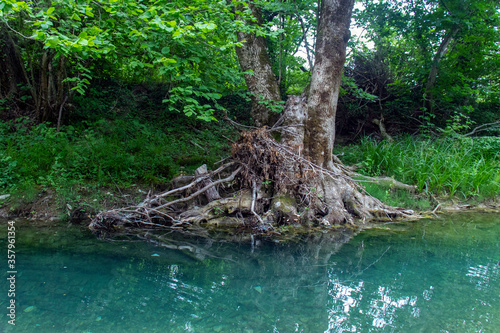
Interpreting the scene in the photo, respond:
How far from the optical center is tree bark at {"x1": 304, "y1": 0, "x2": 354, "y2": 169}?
5605 mm

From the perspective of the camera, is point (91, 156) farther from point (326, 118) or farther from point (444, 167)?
point (444, 167)

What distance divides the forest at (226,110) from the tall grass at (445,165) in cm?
4

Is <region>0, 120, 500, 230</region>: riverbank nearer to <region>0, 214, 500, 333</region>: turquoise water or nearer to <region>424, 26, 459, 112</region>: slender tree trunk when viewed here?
<region>0, 214, 500, 333</region>: turquoise water

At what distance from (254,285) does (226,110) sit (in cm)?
406

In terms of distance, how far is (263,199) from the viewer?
5270mm

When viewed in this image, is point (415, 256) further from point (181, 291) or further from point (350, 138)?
point (350, 138)

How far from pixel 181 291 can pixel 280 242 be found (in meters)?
1.76

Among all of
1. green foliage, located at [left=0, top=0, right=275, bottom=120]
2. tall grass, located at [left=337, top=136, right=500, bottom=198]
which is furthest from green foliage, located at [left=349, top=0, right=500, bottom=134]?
green foliage, located at [left=0, top=0, right=275, bottom=120]

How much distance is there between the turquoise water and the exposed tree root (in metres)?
0.80

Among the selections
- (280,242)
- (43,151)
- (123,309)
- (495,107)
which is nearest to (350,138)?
(495,107)

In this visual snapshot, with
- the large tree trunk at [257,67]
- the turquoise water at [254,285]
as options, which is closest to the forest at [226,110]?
the large tree trunk at [257,67]

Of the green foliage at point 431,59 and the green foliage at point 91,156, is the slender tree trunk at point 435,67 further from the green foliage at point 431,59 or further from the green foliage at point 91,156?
the green foliage at point 91,156

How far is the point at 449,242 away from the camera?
4355 mm

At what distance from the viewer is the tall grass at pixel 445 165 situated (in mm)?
6578
